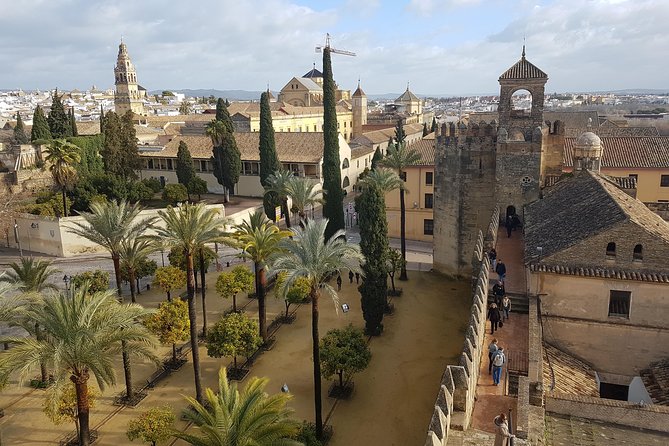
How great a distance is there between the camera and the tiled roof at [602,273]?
17.3 meters

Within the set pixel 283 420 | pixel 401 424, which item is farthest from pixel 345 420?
pixel 283 420

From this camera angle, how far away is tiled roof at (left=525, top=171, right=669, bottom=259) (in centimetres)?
1859

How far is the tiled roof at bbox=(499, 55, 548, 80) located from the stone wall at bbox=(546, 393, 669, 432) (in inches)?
806

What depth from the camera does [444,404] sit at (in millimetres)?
11477

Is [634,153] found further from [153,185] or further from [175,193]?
[153,185]

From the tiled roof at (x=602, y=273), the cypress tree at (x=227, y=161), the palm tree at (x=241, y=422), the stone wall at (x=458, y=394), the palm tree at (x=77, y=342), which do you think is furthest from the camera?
the cypress tree at (x=227, y=161)

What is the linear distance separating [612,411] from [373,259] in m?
15.4

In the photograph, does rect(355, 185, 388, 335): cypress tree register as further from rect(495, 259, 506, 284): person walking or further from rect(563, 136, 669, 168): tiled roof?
rect(563, 136, 669, 168): tiled roof

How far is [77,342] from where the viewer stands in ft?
49.1

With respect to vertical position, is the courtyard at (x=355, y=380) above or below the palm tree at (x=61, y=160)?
below

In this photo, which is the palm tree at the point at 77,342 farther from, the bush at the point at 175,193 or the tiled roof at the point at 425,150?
the bush at the point at 175,193

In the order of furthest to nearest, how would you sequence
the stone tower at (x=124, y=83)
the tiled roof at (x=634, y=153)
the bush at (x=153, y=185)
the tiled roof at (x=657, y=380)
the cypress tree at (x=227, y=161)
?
the stone tower at (x=124, y=83) → the cypress tree at (x=227, y=161) → the bush at (x=153, y=185) → the tiled roof at (x=634, y=153) → the tiled roof at (x=657, y=380)

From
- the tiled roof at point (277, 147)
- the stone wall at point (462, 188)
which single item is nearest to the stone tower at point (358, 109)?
the tiled roof at point (277, 147)

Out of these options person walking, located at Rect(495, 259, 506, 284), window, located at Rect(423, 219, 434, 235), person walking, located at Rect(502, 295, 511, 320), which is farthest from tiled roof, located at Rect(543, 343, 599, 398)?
window, located at Rect(423, 219, 434, 235)
